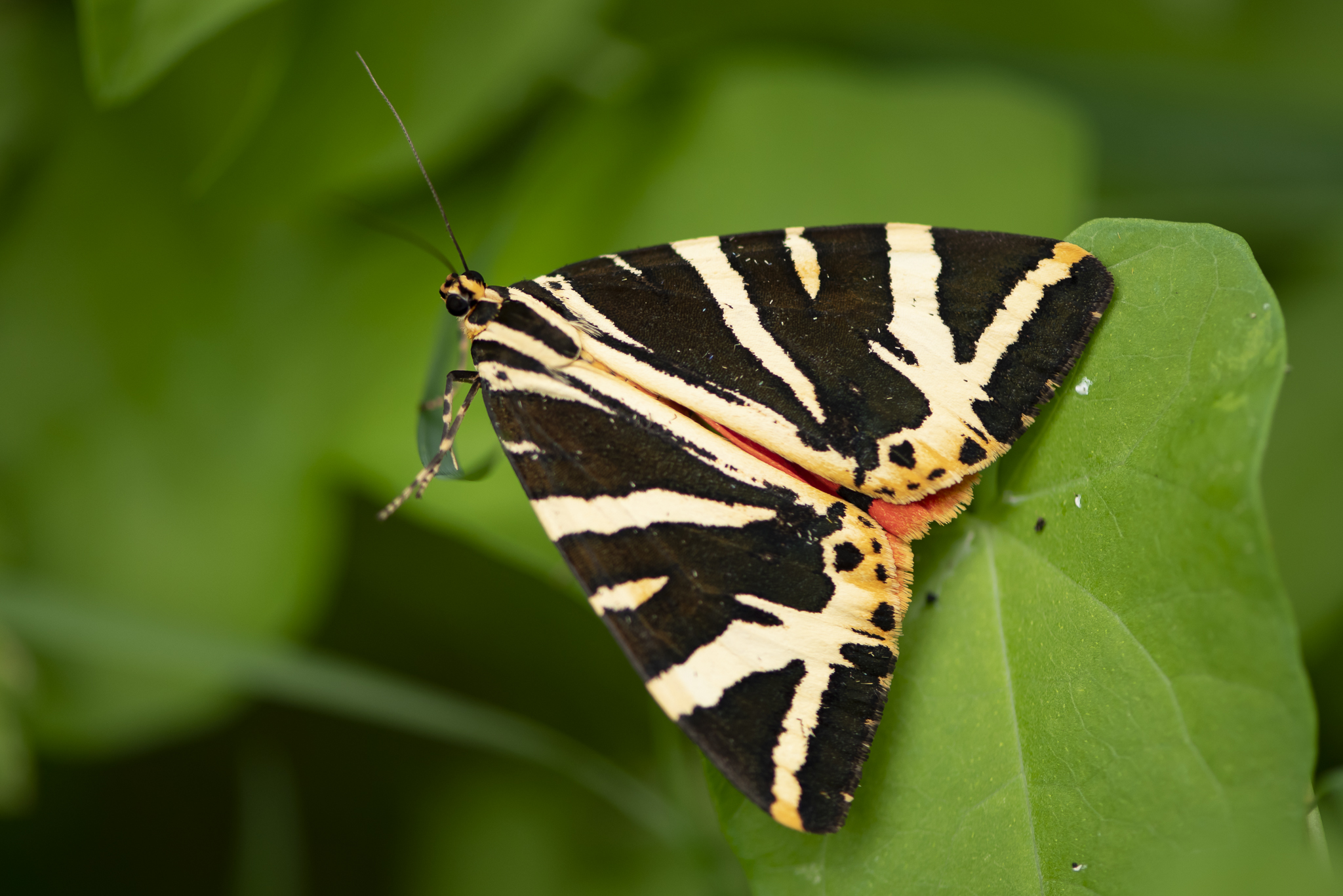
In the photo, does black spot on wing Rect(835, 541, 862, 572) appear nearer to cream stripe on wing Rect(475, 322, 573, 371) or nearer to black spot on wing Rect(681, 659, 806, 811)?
black spot on wing Rect(681, 659, 806, 811)

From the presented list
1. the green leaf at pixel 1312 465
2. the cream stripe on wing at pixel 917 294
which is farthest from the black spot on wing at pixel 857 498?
the green leaf at pixel 1312 465

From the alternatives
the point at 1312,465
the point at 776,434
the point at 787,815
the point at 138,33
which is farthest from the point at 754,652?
the point at 1312,465

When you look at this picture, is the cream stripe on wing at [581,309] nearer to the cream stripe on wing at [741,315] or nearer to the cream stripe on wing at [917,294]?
the cream stripe on wing at [741,315]

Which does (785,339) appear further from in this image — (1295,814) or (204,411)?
(204,411)

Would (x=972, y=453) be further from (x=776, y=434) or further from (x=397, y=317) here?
(x=397, y=317)

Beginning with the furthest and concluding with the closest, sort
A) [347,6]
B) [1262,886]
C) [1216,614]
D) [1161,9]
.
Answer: [1161,9] → [347,6] → [1216,614] → [1262,886]

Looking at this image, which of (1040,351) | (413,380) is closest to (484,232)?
(413,380)
